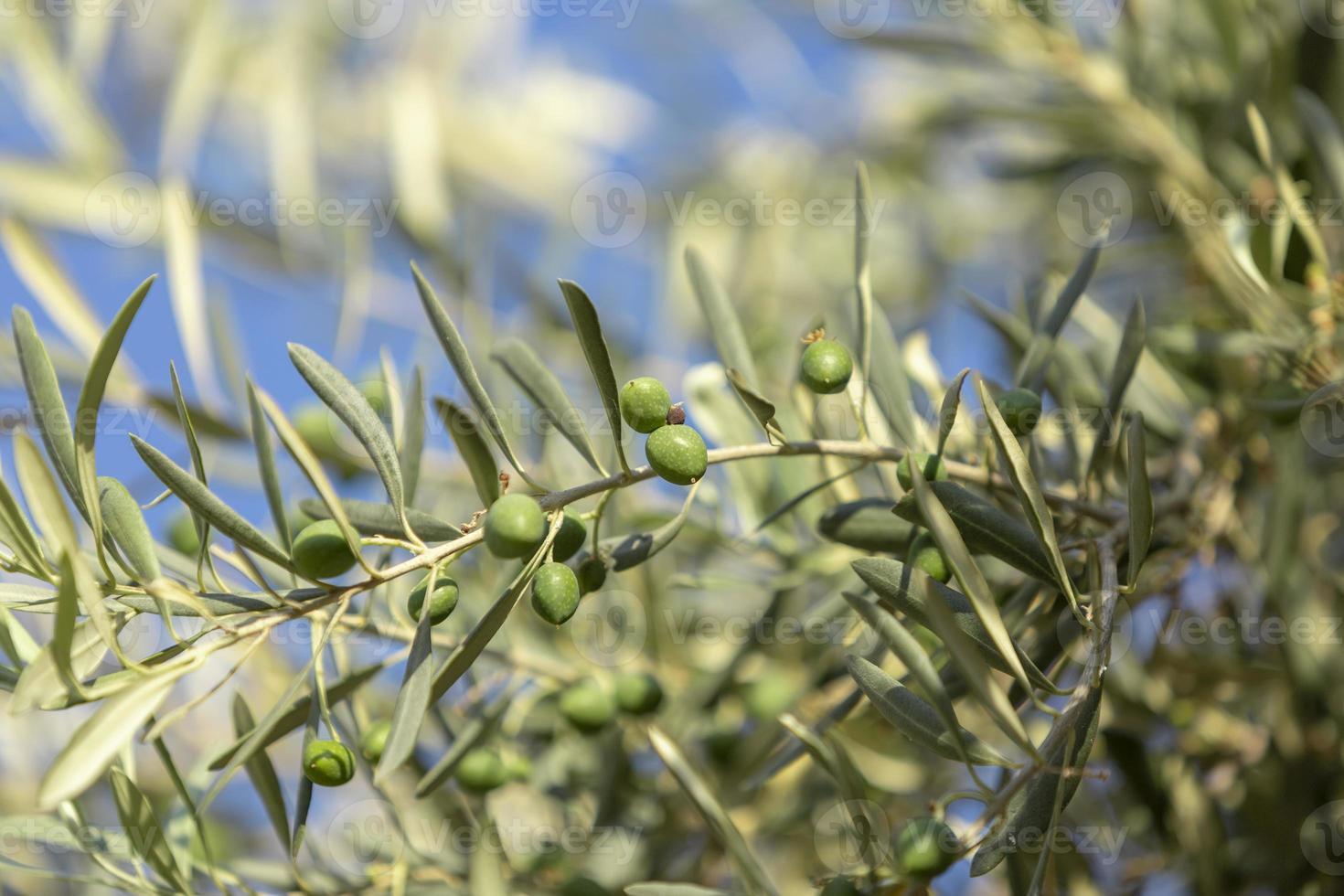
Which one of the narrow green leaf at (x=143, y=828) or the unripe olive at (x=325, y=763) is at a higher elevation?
the unripe olive at (x=325, y=763)

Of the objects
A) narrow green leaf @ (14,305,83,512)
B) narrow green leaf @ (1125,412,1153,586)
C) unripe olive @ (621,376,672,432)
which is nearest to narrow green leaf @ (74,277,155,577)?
narrow green leaf @ (14,305,83,512)

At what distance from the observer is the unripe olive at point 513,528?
0.69m

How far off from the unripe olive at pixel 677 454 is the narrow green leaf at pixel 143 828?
50 cm

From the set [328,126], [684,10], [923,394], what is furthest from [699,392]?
[684,10]

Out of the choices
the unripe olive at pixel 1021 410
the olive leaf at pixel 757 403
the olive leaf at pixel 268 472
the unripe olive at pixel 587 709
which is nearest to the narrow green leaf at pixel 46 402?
the olive leaf at pixel 268 472

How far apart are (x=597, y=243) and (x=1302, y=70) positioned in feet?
4.44

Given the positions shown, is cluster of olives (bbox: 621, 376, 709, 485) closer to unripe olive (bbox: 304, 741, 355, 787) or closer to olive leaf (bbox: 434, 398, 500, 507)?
olive leaf (bbox: 434, 398, 500, 507)

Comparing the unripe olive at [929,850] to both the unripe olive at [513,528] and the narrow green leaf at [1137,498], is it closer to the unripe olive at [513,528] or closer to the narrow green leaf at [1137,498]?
the narrow green leaf at [1137,498]

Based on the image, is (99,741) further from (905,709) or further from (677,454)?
(905,709)

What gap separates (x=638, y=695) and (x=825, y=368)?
1.65ft

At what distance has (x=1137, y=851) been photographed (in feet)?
4.81

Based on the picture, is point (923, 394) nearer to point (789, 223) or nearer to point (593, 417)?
point (593, 417)

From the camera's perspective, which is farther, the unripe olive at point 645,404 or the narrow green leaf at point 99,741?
the unripe olive at point 645,404

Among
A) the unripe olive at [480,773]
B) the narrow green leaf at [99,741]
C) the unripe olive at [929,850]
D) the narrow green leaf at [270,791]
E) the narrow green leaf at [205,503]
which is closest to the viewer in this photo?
the narrow green leaf at [99,741]
